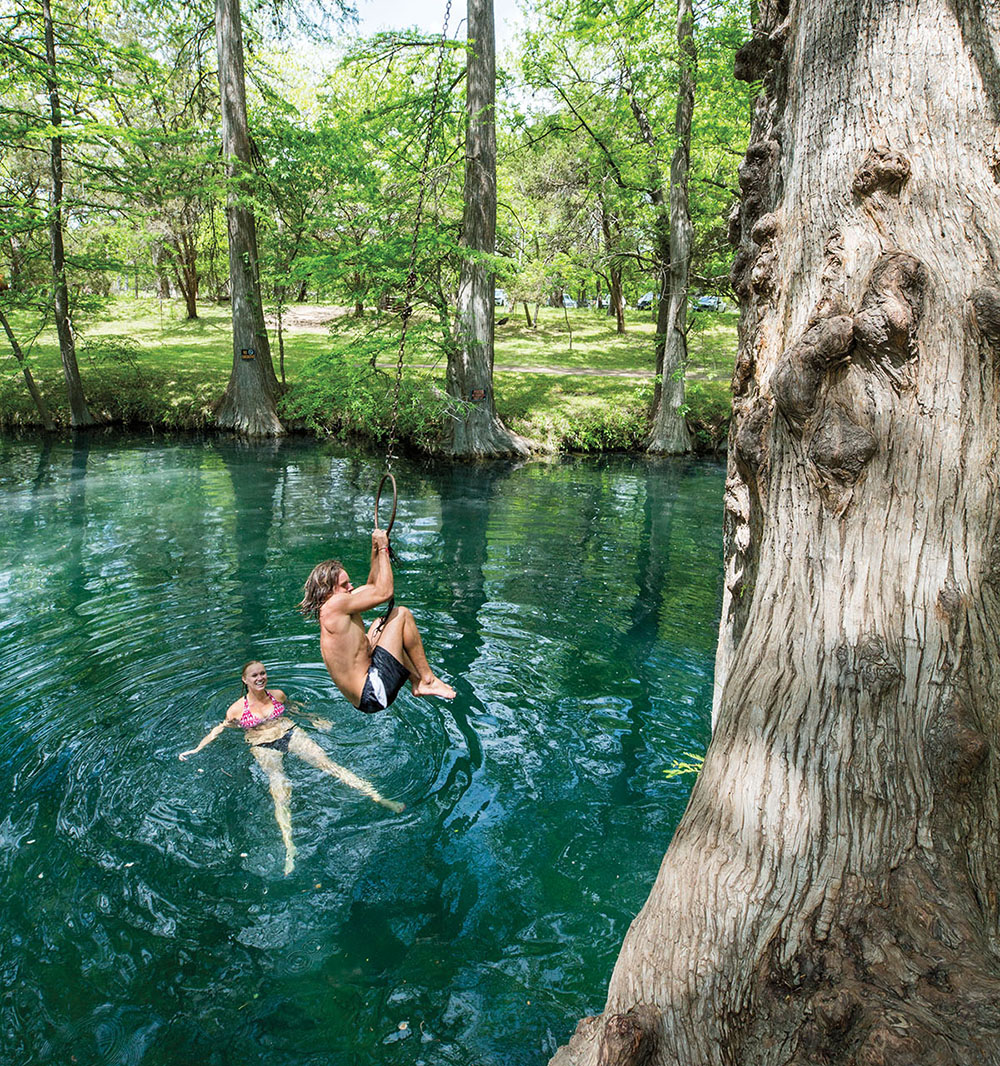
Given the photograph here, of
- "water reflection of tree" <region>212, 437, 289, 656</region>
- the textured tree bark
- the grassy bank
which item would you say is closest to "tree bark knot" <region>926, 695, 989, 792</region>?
the textured tree bark

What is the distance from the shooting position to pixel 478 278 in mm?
17188

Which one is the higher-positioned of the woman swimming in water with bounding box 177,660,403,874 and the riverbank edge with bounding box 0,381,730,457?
the riverbank edge with bounding box 0,381,730,457

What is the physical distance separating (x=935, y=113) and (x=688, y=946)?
267 cm

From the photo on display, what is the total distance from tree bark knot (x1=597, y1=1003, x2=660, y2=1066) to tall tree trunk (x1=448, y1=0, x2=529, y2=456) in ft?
48.2

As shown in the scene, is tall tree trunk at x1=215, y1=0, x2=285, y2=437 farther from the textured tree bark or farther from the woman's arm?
the textured tree bark

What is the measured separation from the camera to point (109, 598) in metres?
8.68

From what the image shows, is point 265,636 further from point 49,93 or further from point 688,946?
point 49,93

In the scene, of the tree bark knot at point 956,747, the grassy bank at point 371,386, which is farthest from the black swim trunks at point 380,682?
the grassy bank at point 371,386

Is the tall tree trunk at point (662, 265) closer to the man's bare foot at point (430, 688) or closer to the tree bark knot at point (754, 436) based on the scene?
the man's bare foot at point (430, 688)

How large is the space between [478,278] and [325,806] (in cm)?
1426

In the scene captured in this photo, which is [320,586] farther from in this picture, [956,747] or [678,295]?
[678,295]

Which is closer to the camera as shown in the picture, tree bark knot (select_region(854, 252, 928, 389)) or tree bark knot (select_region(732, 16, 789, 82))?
tree bark knot (select_region(854, 252, 928, 389))

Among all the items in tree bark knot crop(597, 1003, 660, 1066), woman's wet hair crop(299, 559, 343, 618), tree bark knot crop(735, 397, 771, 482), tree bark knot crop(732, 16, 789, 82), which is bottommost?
tree bark knot crop(597, 1003, 660, 1066)

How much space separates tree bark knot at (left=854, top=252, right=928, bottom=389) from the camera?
2303 mm
